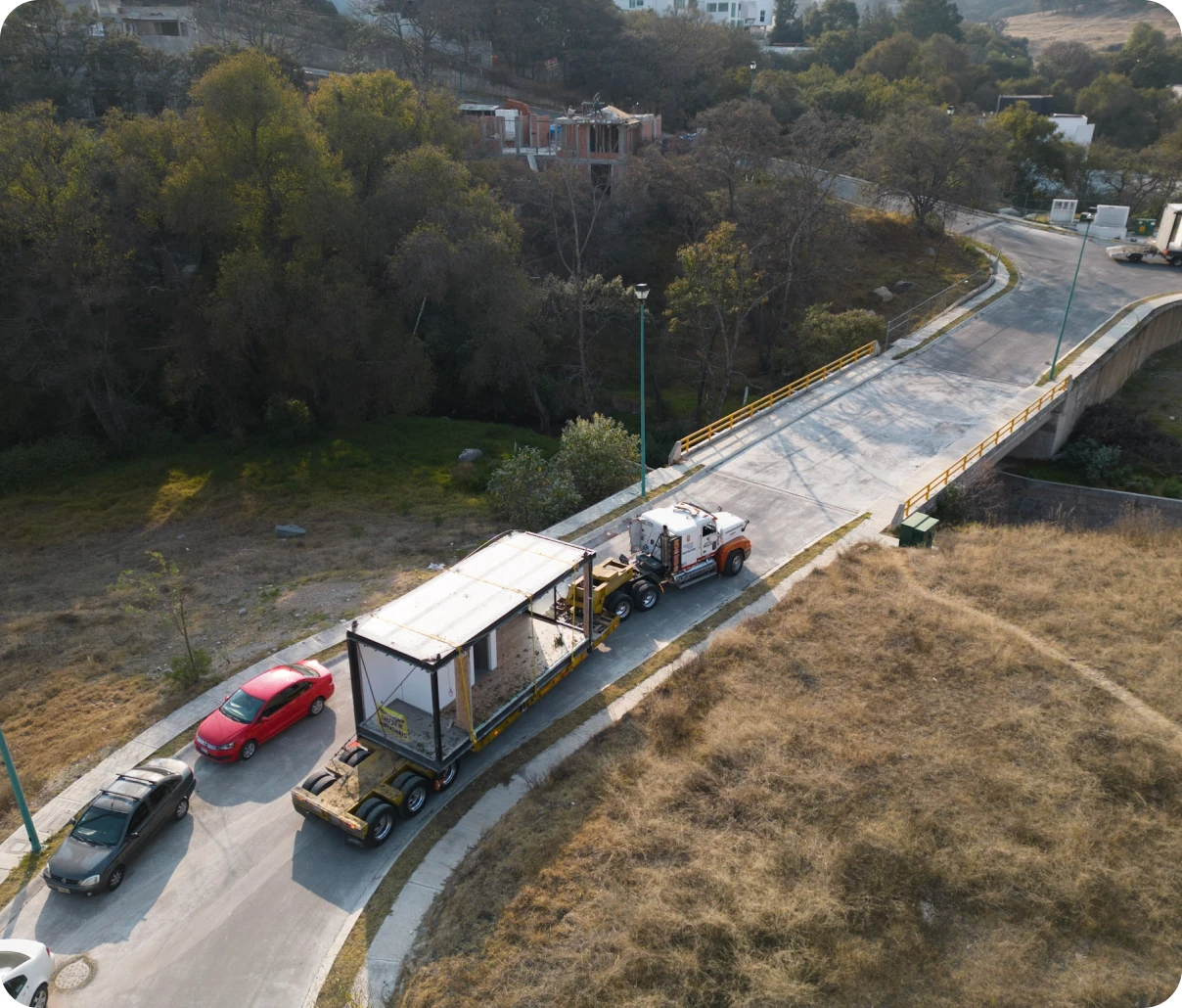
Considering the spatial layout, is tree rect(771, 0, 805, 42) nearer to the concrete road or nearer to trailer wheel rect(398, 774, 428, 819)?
the concrete road

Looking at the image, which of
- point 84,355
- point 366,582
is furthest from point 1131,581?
point 84,355

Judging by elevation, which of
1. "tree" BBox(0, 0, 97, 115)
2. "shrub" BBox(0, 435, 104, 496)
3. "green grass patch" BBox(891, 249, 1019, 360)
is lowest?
"shrub" BBox(0, 435, 104, 496)

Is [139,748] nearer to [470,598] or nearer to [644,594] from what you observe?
[470,598]

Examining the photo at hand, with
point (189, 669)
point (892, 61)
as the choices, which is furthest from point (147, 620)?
point (892, 61)

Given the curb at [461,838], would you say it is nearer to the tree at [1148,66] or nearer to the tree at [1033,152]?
the tree at [1033,152]

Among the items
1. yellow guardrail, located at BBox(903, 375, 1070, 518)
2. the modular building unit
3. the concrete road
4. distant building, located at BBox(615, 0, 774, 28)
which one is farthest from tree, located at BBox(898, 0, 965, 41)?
the modular building unit
